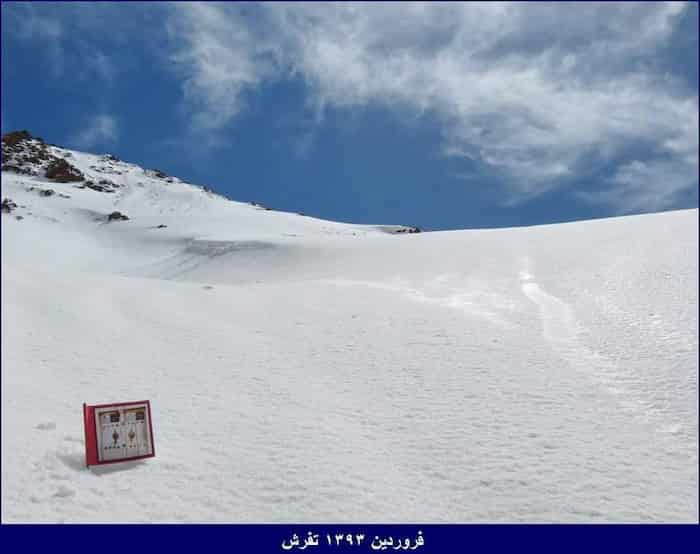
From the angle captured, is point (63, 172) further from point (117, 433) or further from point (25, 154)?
point (117, 433)

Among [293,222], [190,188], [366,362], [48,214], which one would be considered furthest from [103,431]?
[190,188]

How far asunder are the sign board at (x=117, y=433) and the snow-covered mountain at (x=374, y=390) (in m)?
0.16

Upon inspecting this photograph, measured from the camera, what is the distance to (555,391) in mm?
9375

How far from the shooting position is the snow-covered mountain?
6.53 metres

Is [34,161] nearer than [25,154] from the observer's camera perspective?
Yes

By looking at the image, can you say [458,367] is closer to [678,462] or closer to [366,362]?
[366,362]

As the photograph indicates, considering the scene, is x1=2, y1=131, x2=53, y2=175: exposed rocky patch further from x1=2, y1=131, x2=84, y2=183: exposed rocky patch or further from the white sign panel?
the white sign panel

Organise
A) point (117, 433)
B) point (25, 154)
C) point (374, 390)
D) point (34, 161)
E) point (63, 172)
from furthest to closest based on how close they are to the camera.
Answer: point (25, 154), point (34, 161), point (63, 172), point (374, 390), point (117, 433)

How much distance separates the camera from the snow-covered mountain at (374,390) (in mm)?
6527

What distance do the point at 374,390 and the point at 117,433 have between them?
417cm

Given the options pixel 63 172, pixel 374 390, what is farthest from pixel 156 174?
pixel 374 390

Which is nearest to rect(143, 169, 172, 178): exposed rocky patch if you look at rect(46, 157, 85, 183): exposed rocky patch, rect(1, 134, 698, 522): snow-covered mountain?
rect(46, 157, 85, 183): exposed rocky patch

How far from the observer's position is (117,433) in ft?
23.2

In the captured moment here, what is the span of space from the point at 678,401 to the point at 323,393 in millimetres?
5318
